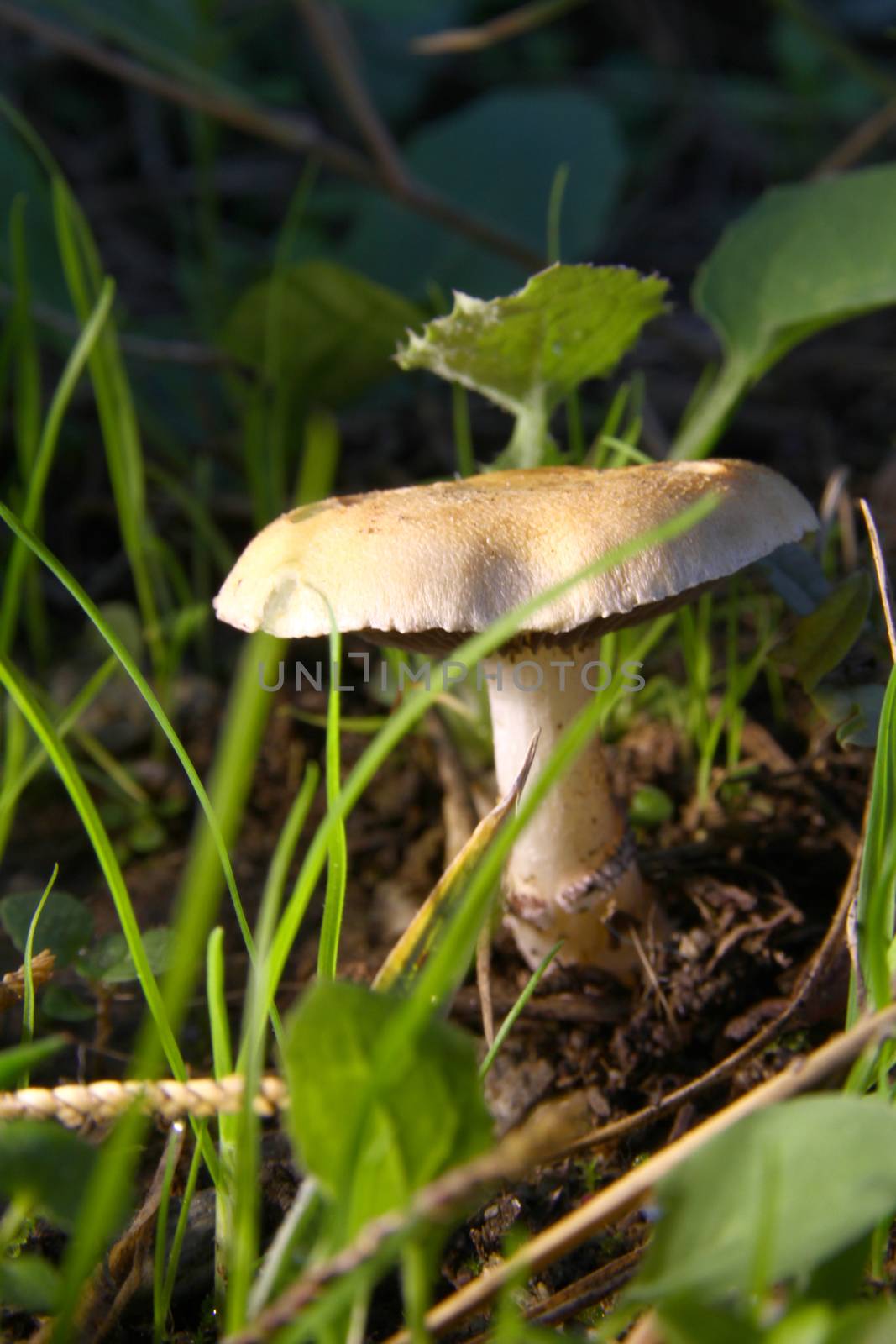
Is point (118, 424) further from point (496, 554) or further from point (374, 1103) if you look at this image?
point (374, 1103)

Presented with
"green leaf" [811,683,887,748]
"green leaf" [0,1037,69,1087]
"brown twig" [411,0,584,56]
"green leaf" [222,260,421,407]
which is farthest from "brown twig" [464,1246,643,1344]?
"brown twig" [411,0,584,56]

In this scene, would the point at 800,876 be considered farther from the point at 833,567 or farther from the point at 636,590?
the point at 636,590

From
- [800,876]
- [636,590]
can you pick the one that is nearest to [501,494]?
[636,590]

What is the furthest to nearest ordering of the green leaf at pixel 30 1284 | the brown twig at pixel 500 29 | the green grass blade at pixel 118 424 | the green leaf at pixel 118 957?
the brown twig at pixel 500 29 < the green grass blade at pixel 118 424 < the green leaf at pixel 118 957 < the green leaf at pixel 30 1284

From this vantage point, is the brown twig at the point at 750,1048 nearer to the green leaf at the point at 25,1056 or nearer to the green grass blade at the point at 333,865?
the green grass blade at the point at 333,865

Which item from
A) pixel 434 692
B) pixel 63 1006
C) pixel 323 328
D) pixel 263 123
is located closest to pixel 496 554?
pixel 434 692

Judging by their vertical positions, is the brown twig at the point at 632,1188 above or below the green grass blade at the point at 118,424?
below

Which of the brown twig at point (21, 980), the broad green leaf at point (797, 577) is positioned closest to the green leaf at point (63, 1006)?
the brown twig at point (21, 980)
